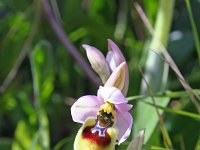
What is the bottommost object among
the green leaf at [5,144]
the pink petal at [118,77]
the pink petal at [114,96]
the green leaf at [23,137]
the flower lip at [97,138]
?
the green leaf at [5,144]

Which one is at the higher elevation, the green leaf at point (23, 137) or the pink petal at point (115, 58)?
the pink petal at point (115, 58)

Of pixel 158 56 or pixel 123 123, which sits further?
pixel 158 56

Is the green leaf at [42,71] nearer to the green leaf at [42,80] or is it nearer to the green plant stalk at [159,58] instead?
the green leaf at [42,80]

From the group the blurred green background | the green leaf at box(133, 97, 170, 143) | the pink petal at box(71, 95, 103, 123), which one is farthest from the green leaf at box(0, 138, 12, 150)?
the pink petal at box(71, 95, 103, 123)

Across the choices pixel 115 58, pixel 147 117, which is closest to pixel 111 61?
pixel 115 58

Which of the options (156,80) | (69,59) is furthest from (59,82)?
(156,80)

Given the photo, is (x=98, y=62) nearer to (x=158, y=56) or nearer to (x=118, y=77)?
(x=118, y=77)

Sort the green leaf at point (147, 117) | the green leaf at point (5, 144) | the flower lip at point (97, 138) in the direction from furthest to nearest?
the green leaf at point (5, 144), the green leaf at point (147, 117), the flower lip at point (97, 138)

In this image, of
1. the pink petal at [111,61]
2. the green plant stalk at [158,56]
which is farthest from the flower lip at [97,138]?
the green plant stalk at [158,56]

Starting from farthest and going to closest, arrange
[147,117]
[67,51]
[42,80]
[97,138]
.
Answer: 1. [67,51]
2. [42,80]
3. [147,117]
4. [97,138]

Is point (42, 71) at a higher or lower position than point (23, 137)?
higher
